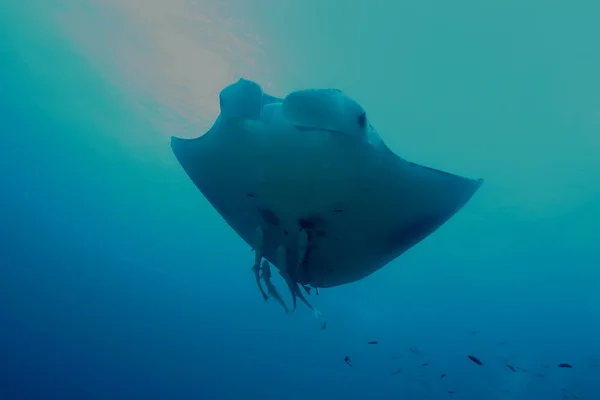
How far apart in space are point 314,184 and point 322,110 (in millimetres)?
517

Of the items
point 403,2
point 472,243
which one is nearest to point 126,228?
point 472,243

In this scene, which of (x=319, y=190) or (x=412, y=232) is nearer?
(x=319, y=190)

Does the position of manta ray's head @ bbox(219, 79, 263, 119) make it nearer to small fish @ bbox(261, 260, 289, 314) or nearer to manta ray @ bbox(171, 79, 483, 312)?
manta ray @ bbox(171, 79, 483, 312)

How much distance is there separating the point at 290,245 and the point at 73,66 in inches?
579

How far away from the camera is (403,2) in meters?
8.88

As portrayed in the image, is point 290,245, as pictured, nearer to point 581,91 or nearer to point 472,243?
point 581,91

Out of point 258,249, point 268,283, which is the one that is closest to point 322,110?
point 258,249

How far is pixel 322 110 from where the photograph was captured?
98.3 inches

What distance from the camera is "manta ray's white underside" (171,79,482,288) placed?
2.63 m

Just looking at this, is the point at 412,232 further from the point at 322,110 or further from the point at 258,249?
the point at 322,110

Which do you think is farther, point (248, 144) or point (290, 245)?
point (290, 245)

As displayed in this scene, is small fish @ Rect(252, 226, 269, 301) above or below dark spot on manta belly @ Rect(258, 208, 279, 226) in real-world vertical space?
below

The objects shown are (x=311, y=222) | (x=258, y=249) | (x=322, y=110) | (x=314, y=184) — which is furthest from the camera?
(x=258, y=249)

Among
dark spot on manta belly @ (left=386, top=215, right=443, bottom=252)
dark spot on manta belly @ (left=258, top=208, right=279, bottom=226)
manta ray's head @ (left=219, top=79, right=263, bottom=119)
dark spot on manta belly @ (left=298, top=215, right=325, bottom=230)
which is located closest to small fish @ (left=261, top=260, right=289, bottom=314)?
dark spot on manta belly @ (left=258, top=208, right=279, bottom=226)
